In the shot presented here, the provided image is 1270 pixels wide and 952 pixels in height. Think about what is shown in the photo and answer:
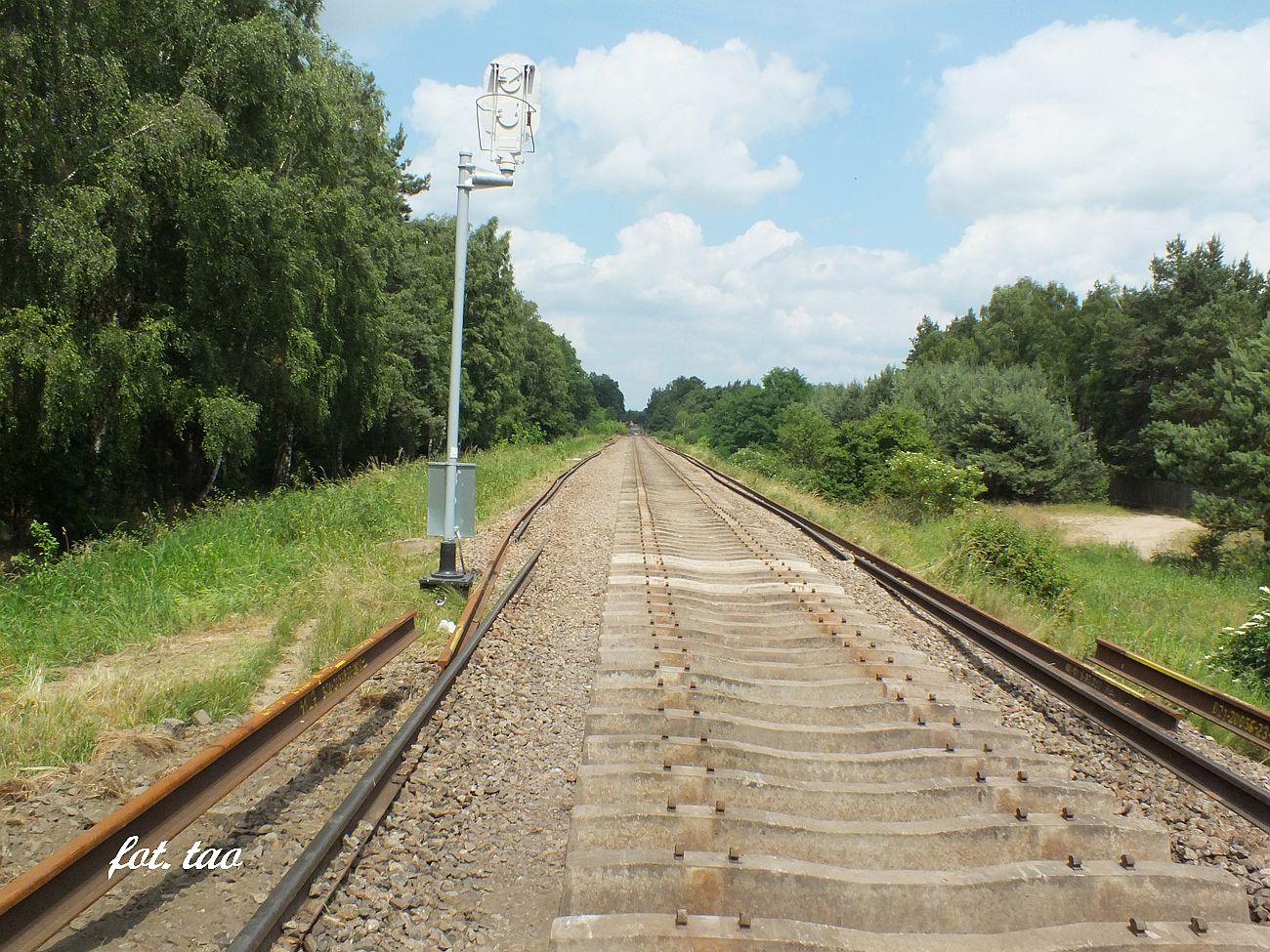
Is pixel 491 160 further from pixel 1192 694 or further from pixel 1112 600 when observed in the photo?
pixel 1112 600

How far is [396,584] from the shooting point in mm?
8633

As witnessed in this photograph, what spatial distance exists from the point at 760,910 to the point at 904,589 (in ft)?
22.5

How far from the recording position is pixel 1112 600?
1347 centimetres

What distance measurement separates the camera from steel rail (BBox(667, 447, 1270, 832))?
4422mm

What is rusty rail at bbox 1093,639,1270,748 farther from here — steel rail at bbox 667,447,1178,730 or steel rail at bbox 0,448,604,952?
steel rail at bbox 0,448,604,952

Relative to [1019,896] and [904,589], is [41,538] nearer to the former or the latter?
[904,589]

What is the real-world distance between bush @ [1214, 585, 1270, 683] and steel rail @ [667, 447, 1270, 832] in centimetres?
289

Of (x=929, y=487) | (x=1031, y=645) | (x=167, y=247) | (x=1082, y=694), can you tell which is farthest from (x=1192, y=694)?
(x=167, y=247)

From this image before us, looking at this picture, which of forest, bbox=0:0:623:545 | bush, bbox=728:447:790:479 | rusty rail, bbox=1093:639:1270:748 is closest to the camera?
rusty rail, bbox=1093:639:1270:748

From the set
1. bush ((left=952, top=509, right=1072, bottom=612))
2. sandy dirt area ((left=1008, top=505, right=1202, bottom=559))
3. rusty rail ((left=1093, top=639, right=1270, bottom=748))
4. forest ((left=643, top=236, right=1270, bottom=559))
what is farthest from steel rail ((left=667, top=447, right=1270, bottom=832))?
sandy dirt area ((left=1008, top=505, right=1202, bottom=559))

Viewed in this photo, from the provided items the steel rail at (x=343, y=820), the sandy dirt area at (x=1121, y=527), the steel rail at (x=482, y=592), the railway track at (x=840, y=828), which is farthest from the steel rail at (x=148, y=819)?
the sandy dirt area at (x=1121, y=527)

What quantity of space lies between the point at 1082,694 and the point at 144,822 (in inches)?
215

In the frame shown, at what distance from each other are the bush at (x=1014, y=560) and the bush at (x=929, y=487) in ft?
28.4

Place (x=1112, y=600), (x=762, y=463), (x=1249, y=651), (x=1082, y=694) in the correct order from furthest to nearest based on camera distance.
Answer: (x=762, y=463) → (x=1112, y=600) → (x=1249, y=651) → (x=1082, y=694)
